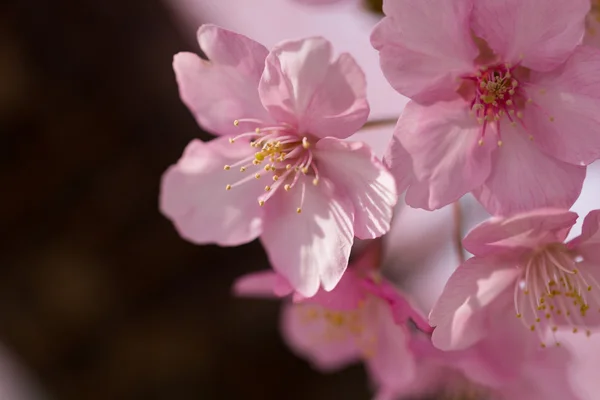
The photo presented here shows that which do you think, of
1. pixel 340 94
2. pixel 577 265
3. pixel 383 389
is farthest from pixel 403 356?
pixel 340 94

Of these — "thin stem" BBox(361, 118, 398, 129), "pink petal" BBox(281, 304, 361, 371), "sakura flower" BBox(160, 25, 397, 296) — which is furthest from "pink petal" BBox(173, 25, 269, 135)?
"pink petal" BBox(281, 304, 361, 371)

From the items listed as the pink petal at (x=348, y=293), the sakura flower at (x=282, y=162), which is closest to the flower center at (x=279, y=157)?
the sakura flower at (x=282, y=162)

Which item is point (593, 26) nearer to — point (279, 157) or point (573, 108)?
point (573, 108)

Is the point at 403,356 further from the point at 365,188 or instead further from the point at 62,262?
the point at 62,262

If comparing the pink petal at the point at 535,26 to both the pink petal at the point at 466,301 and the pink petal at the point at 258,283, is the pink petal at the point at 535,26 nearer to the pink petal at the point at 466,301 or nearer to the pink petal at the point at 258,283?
the pink petal at the point at 466,301

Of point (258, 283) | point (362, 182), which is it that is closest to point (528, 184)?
point (362, 182)
